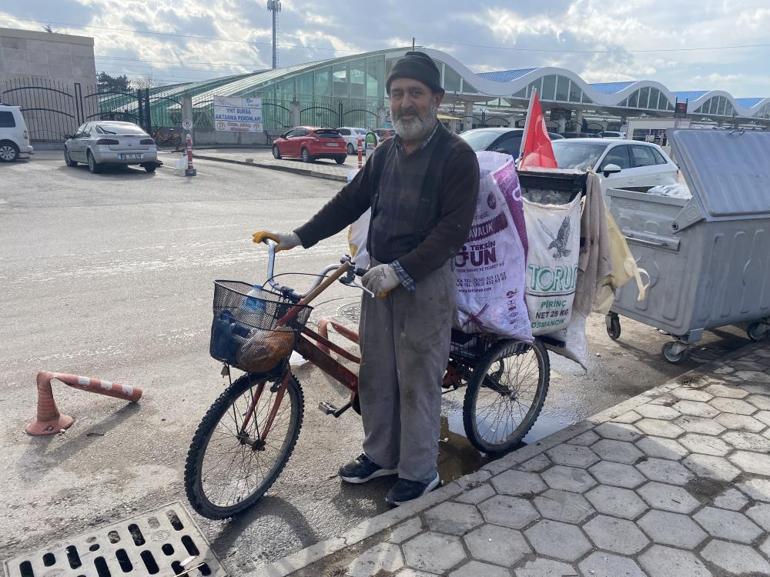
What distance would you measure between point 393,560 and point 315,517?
558 millimetres

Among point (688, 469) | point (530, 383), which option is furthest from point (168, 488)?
point (688, 469)

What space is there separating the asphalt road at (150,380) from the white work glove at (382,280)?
1131 millimetres

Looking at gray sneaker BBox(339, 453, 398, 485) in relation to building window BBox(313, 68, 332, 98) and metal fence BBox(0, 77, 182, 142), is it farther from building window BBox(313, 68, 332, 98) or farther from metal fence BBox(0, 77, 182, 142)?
building window BBox(313, 68, 332, 98)

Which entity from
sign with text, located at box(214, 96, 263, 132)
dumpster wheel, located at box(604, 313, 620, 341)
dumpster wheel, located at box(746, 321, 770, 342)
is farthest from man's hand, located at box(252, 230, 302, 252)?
sign with text, located at box(214, 96, 263, 132)

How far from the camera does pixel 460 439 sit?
3723 millimetres

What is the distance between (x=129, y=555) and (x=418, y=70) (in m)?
2.40

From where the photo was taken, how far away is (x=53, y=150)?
25359 millimetres

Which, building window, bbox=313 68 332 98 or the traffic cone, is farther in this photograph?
building window, bbox=313 68 332 98

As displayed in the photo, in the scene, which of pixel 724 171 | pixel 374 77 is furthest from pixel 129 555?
pixel 374 77

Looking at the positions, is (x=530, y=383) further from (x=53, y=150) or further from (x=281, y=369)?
(x=53, y=150)

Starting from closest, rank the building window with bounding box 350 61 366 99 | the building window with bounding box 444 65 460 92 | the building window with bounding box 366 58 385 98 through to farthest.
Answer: the building window with bounding box 350 61 366 99
the building window with bounding box 366 58 385 98
the building window with bounding box 444 65 460 92

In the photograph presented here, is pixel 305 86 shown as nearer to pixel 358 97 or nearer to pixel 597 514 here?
pixel 358 97

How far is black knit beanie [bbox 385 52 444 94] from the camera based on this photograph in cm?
269

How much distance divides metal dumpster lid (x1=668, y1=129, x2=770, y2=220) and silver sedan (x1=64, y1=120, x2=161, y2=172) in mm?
14786
